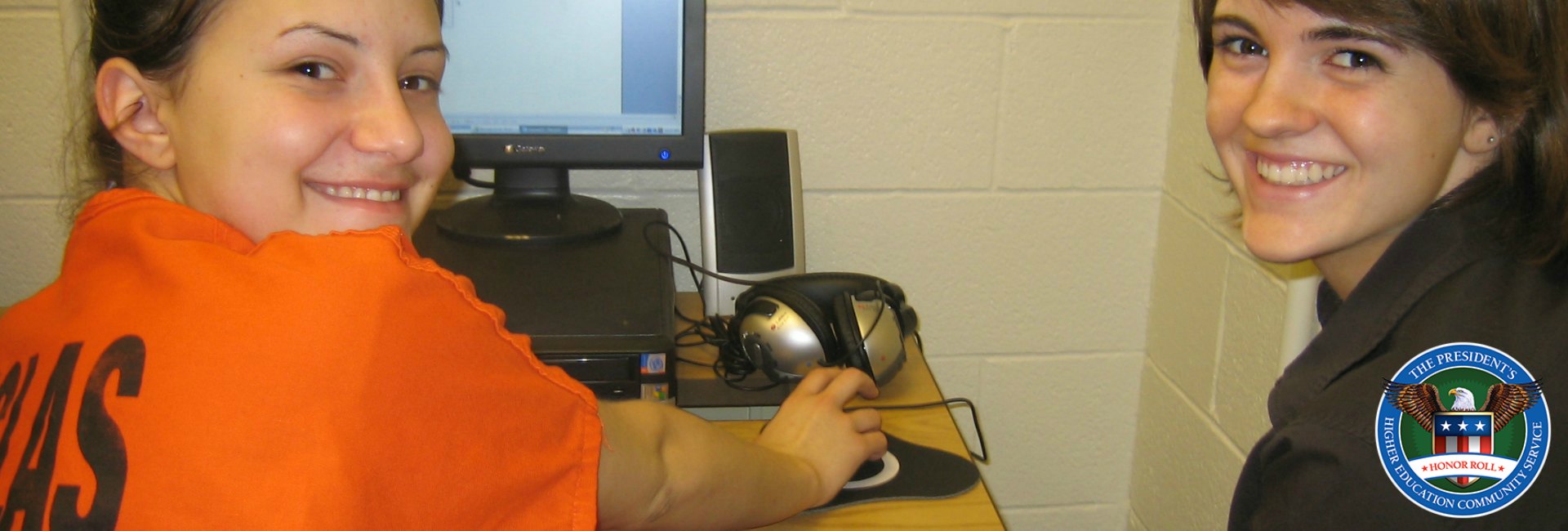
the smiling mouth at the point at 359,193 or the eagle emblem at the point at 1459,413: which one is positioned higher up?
the smiling mouth at the point at 359,193

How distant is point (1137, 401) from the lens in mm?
1847

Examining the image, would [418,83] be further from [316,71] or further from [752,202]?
[752,202]

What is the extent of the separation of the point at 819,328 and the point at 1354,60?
0.56m

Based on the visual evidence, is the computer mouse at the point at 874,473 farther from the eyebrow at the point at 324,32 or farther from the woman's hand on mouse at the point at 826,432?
the eyebrow at the point at 324,32

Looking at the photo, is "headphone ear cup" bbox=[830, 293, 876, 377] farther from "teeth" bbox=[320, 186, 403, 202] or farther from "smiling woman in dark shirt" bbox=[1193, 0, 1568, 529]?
"teeth" bbox=[320, 186, 403, 202]

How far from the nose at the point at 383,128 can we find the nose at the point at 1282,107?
0.61m

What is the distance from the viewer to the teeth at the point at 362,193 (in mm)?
815

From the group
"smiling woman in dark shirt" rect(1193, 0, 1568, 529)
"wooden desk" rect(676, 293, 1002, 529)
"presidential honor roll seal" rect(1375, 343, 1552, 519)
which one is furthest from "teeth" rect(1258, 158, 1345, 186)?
"wooden desk" rect(676, 293, 1002, 529)

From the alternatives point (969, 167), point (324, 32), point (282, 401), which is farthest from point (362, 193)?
point (969, 167)

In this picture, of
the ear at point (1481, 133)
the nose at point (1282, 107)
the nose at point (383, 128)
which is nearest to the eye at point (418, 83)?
the nose at point (383, 128)

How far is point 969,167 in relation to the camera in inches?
65.1

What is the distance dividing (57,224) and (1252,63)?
145cm

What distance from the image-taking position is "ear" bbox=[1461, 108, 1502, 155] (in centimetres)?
86

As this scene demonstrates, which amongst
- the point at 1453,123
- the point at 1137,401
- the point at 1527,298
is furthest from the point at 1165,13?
the point at 1527,298
